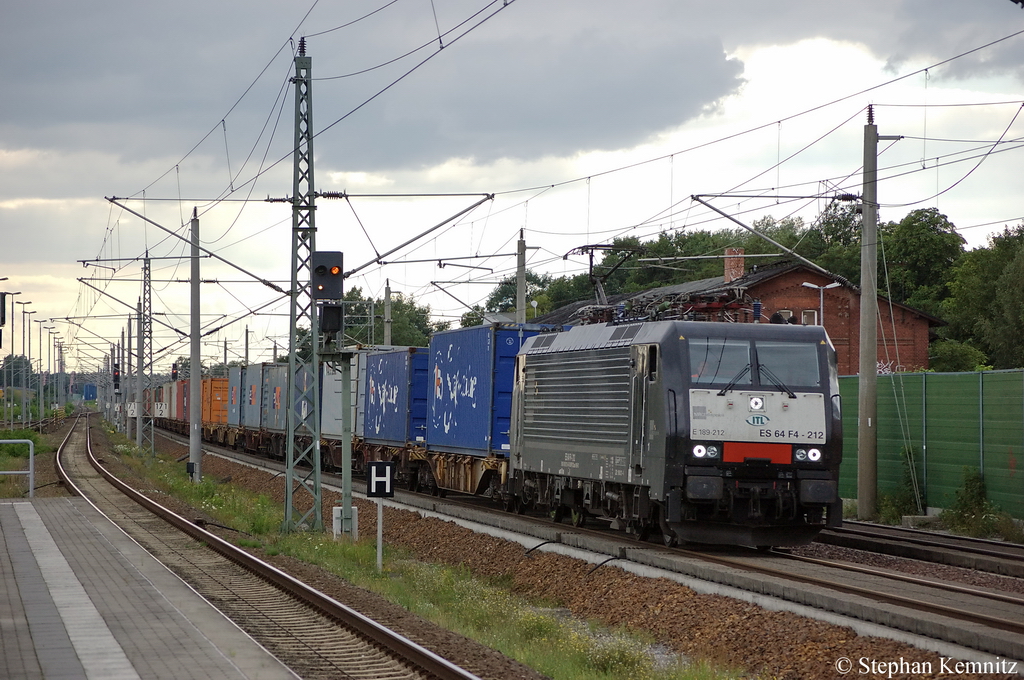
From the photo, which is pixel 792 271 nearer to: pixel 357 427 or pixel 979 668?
pixel 357 427

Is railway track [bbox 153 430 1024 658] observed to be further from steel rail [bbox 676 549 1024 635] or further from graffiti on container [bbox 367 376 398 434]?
graffiti on container [bbox 367 376 398 434]

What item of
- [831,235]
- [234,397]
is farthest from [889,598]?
[831,235]

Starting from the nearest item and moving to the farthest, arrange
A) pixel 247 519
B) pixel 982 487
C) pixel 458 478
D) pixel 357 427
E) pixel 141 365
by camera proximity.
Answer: pixel 982 487 → pixel 247 519 → pixel 458 478 → pixel 357 427 → pixel 141 365

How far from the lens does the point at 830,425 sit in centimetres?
1572

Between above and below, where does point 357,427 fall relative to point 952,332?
below

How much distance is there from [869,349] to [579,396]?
707cm

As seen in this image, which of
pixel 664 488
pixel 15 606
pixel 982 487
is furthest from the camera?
pixel 982 487

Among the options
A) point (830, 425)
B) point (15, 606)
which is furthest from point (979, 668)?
point (15, 606)

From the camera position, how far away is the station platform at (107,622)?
9289mm

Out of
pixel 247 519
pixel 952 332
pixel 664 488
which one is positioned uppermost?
pixel 952 332

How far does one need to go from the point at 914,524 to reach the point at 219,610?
14.1 metres

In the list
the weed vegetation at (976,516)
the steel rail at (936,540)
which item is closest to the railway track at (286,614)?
the steel rail at (936,540)

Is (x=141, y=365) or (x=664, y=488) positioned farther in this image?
(x=141, y=365)

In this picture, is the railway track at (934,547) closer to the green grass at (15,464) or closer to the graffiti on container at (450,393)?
the graffiti on container at (450,393)
